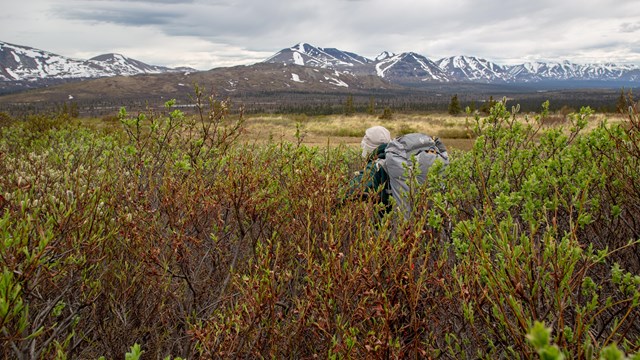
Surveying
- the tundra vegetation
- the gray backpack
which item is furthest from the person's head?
the tundra vegetation

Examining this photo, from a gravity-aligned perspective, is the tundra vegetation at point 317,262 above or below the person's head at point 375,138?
below

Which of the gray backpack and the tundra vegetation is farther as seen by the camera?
the gray backpack

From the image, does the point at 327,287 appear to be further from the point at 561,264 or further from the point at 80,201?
the point at 80,201

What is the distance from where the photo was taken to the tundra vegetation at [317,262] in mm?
2029

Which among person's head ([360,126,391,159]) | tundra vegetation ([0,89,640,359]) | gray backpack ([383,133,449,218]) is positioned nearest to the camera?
tundra vegetation ([0,89,640,359])

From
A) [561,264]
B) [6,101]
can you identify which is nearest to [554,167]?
[561,264]

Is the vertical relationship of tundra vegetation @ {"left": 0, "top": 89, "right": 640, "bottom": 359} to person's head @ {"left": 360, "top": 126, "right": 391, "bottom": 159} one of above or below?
below

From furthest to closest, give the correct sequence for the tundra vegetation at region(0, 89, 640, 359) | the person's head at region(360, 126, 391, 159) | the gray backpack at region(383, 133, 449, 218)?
the person's head at region(360, 126, 391, 159)
the gray backpack at region(383, 133, 449, 218)
the tundra vegetation at region(0, 89, 640, 359)

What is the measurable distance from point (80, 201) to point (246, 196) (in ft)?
3.69

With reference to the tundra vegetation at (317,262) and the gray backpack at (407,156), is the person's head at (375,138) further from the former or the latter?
the tundra vegetation at (317,262)

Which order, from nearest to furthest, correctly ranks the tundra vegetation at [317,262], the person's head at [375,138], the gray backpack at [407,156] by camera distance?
the tundra vegetation at [317,262], the gray backpack at [407,156], the person's head at [375,138]

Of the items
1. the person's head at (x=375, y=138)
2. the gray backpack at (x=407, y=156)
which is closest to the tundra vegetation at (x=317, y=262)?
the gray backpack at (x=407, y=156)

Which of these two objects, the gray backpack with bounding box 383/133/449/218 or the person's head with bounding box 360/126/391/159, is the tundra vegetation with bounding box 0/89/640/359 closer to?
the gray backpack with bounding box 383/133/449/218

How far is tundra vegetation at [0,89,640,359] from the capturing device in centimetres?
203
